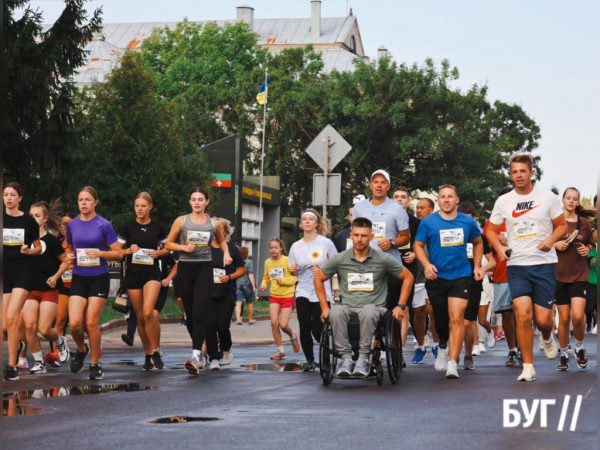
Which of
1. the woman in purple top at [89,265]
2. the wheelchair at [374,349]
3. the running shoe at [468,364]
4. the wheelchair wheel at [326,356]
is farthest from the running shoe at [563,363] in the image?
the woman in purple top at [89,265]

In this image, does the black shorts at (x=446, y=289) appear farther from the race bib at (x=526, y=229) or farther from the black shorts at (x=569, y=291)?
the black shorts at (x=569, y=291)

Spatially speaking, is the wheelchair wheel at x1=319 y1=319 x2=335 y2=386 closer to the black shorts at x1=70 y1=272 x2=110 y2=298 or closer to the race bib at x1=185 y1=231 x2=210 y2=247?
the race bib at x1=185 y1=231 x2=210 y2=247

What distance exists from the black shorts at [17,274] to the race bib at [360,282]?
11.0ft

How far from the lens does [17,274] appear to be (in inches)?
482

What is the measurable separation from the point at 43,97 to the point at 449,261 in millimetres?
24730

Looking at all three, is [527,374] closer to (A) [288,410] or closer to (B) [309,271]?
(A) [288,410]

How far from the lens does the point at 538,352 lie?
16734 millimetres

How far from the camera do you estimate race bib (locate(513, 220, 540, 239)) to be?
1111cm

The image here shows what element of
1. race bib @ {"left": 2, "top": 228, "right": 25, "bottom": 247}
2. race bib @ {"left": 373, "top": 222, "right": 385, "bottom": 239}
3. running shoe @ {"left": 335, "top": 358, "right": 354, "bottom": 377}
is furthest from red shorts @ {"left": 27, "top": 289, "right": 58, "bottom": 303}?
running shoe @ {"left": 335, "top": 358, "right": 354, "bottom": 377}

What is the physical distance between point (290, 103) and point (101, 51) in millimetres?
25625

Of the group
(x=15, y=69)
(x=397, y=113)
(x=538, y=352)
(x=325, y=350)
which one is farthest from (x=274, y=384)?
(x=397, y=113)

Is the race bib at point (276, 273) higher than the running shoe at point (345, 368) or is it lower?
higher

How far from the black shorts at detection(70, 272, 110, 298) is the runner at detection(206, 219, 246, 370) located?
163 cm

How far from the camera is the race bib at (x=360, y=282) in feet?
36.9
